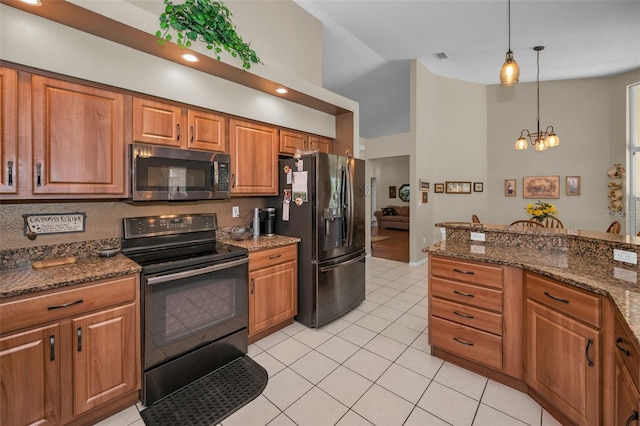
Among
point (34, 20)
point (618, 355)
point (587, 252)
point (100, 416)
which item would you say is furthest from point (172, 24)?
point (587, 252)

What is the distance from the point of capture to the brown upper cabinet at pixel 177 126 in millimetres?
2094

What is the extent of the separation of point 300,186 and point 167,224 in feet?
4.17

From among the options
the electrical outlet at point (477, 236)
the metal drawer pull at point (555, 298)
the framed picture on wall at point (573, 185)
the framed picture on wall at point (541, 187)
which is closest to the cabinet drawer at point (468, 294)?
the metal drawer pull at point (555, 298)

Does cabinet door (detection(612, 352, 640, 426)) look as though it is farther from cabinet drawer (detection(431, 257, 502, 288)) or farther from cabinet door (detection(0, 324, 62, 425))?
cabinet door (detection(0, 324, 62, 425))

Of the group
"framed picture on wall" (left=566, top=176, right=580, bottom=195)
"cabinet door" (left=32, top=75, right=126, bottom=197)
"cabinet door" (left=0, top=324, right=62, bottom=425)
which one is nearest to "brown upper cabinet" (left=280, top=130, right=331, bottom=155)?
"cabinet door" (left=32, top=75, right=126, bottom=197)

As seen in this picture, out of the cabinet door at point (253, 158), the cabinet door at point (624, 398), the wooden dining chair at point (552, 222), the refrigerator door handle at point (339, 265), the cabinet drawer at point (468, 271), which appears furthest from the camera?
the wooden dining chair at point (552, 222)

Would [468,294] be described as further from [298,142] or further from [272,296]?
[298,142]

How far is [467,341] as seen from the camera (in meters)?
2.09

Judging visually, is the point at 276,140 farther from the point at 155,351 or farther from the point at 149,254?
the point at 155,351

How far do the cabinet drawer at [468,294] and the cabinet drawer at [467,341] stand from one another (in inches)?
8.1

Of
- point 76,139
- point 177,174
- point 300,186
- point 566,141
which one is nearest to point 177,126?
point 177,174

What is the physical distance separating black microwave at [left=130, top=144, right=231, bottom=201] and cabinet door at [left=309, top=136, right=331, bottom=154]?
1241mm

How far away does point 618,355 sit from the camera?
1193 millimetres

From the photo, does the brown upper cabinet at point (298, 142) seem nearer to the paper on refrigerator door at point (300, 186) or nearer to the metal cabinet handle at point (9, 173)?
the paper on refrigerator door at point (300, 186)
